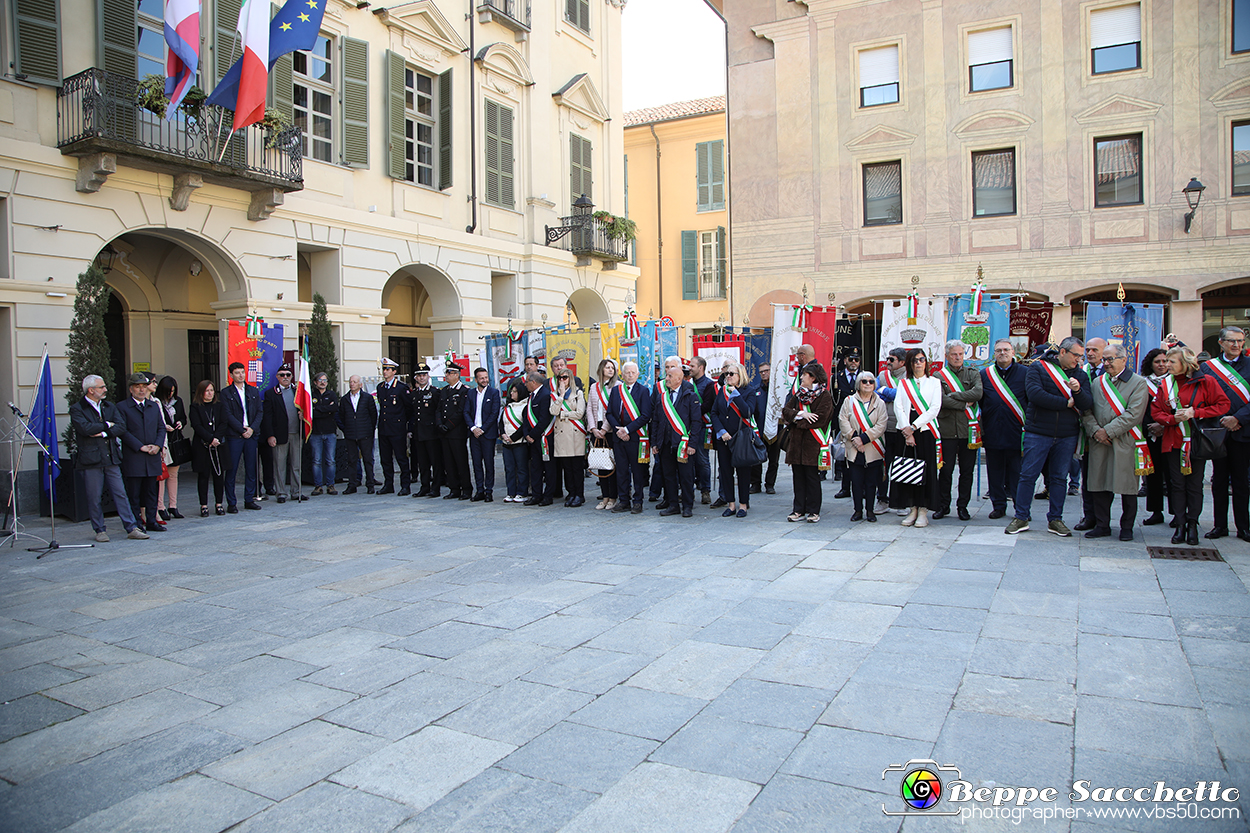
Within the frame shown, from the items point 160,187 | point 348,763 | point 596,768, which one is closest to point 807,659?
point 596,768

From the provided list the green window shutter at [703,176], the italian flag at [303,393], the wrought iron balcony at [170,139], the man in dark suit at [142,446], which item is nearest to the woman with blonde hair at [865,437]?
the man in dark suit at [142,446]

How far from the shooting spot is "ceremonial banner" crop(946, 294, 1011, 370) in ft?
38.9

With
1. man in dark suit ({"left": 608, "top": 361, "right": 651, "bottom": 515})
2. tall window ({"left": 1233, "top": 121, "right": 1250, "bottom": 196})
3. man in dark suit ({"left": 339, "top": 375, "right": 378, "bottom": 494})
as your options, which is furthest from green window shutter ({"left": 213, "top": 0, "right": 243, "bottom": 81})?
tall window ({"left": 1233, "top": 121, "right": 1250, "bottom": 196})

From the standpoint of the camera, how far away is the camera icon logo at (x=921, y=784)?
2975 millimetres

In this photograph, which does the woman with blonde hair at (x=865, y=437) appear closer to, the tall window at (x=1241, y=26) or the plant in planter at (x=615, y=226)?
the plant in planter at (x=615, y=226)

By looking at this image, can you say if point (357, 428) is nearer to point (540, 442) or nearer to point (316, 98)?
point (540, 442)

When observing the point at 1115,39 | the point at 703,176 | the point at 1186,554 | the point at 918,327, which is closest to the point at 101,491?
the point at 1186,554

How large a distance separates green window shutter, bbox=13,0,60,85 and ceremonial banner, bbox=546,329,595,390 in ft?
27.0

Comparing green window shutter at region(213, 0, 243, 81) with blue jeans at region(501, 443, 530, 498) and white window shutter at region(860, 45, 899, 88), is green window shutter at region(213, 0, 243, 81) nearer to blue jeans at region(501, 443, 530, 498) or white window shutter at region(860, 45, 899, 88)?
blue jeans at region(501, 443, 530, 498)

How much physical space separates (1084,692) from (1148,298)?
57.2 ft

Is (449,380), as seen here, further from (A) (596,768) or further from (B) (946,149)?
(B) (946,149)

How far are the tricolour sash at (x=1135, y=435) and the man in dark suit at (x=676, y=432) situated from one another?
4159 millimetres

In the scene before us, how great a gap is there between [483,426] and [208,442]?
3.54 meters

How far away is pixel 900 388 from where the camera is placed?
8.55m
